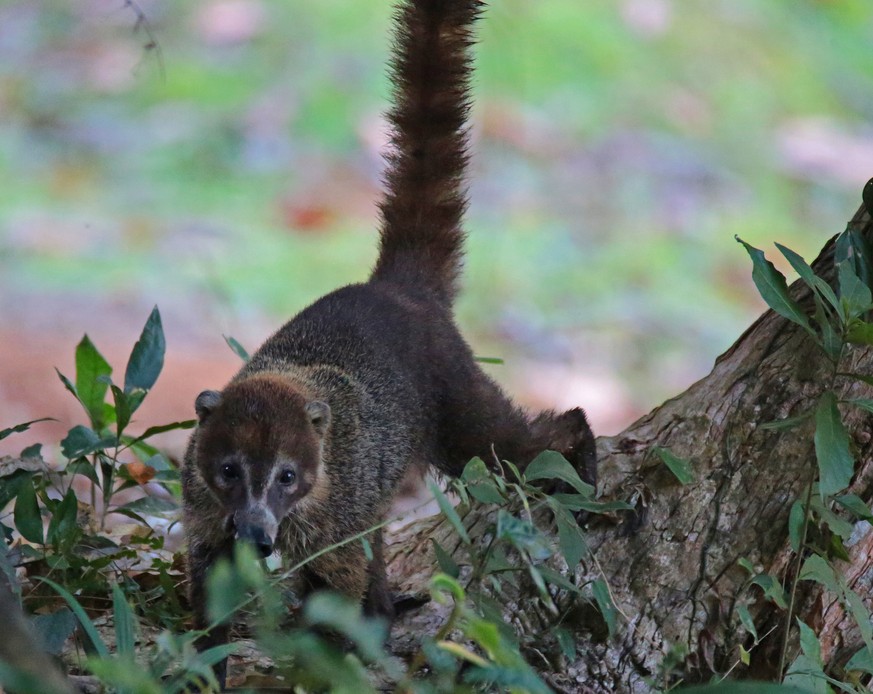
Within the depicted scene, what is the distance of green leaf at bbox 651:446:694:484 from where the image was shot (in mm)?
3398

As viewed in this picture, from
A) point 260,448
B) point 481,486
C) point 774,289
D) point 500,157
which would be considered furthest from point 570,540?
point 500,157

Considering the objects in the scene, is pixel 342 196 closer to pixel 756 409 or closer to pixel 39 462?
pixel 39 462

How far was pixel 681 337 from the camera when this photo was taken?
815 cm

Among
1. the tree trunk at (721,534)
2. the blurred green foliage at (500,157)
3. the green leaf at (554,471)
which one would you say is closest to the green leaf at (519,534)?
the green leaf at (554,471)

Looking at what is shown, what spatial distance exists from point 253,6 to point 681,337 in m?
4.65

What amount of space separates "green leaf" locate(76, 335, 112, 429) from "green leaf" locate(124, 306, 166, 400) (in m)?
0.10

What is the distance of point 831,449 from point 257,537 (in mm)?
1550

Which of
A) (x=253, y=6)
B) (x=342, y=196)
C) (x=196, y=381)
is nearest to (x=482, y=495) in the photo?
(x=196, y=381)

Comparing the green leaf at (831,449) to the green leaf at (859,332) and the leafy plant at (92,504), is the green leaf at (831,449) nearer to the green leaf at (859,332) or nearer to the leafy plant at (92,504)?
the green leaf at (859,332)

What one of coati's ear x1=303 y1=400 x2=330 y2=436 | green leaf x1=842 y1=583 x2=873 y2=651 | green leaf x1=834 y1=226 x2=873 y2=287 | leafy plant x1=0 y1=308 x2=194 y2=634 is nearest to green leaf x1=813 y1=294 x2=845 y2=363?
green leaf x1=834 y1=226 x2=873 y2=287

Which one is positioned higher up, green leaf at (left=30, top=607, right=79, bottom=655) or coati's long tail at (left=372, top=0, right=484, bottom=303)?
coati's long tail at (left=372, top=0, right=484, bottom=303)

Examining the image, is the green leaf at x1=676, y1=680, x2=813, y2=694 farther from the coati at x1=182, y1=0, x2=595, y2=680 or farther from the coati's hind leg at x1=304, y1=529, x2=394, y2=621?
the coati's hind leg at x1=304, y1=529, x2=394, y2=621

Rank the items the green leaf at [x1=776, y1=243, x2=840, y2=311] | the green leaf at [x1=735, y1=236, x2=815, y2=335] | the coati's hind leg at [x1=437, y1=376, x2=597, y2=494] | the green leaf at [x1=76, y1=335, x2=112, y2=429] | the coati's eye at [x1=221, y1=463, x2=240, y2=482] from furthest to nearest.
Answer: the coati's hind leg at [x1=437, y1=376, x2=597, y2=494]
the green leaf at [x1=76, y1=335, x2=112, y2=429]
the coati's eye at [x1=221, y1=463, x2=240, y2=482]
the green leaf at [x1=735, y1=236, x2=815, y2=335]
the green leaf at [x1=776, y1=243, x2=840, y2=311]

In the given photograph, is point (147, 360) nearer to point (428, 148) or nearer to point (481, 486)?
point (428, 148)
